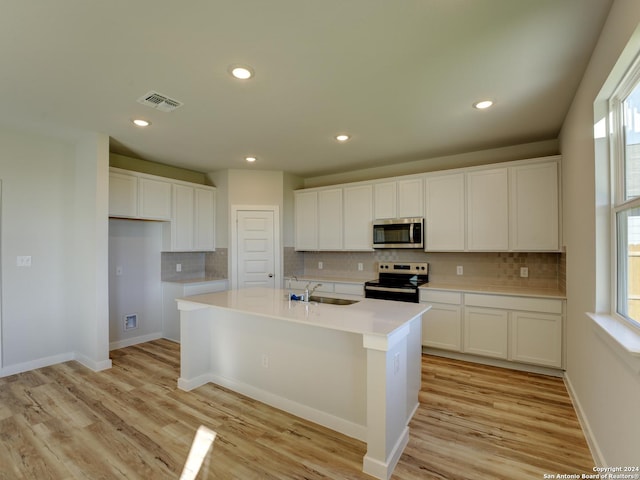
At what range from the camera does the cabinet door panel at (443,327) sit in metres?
3.78

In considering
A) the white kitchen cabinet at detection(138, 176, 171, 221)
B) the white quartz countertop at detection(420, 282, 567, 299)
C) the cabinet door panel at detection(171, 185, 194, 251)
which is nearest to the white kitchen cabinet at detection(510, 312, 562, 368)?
the white quartz countertop at detection(420, 282, 567, 299)

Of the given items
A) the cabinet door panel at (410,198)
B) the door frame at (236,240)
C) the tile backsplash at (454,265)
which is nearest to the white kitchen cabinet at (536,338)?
the tile backsplash at (454,265)

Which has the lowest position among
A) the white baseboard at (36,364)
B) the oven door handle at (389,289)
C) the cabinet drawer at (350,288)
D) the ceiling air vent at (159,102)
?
the white baseboard at (36,364)

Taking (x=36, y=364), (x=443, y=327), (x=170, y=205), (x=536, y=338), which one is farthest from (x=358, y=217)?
(x=36, y=364)

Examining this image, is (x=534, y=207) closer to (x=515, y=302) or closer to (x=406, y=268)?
(x=515, y=302)

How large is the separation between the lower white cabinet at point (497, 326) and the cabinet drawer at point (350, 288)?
88cm

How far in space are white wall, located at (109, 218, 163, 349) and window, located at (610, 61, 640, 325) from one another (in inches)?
203

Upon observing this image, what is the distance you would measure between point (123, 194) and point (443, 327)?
14.2 ft

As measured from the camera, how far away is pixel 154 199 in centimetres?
439

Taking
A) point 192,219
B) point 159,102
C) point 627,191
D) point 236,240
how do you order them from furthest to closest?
1. point 236,240
2. point 192,219
3. point 159,102
4. point 627,191

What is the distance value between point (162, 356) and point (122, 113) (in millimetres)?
2875

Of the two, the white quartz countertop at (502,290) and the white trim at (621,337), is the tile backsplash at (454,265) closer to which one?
the white quartz countertop at (502,290)

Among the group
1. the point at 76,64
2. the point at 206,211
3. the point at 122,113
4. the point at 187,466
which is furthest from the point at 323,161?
the point at 187,466

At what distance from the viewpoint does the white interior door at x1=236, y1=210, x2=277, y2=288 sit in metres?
5.08
